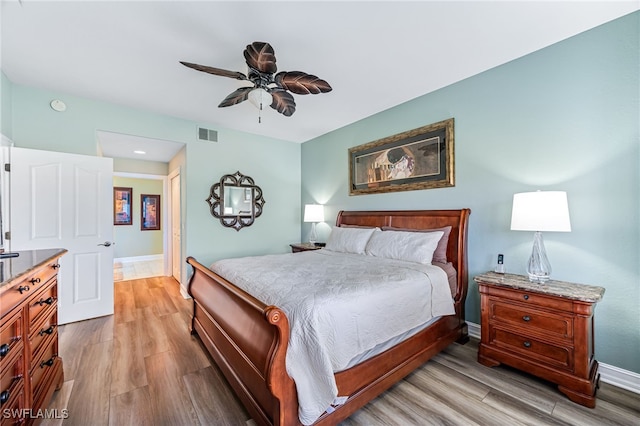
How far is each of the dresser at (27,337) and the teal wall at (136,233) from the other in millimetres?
5691

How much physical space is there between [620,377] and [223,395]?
2966mm

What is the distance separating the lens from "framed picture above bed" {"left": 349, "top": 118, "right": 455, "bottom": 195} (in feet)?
10.1

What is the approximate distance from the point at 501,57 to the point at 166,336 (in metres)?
4.40

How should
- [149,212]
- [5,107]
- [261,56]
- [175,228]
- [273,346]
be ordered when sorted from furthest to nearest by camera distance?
[149,212] → [175,228] → [5,107] → [261,56] → [273,346]

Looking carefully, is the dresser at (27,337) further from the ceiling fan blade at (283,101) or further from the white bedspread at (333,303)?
the ceiling fan blade at (283,101)

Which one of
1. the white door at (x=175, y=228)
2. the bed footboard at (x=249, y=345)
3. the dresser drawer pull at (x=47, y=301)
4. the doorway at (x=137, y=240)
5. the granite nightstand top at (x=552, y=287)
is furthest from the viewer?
the doorway at (x=137, y=240)

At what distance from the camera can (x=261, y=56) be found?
189 cm

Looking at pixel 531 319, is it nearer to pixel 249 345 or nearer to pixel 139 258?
Result: pixel 249 345

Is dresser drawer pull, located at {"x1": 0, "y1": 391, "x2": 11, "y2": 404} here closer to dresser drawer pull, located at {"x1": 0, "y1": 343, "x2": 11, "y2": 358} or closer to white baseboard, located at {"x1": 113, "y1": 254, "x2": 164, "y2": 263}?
dresser drawer pull, located at {"x1": 0, "y1": 343, "x2": 11, "y2": 358}

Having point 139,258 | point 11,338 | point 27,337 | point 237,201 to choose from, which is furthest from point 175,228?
point 11,338

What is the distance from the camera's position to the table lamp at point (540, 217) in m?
1.93

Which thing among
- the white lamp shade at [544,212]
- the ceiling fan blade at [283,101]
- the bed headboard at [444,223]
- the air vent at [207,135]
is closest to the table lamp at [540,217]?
the white lamp shade at [544,212]

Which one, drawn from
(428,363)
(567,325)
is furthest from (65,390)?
(567,325)

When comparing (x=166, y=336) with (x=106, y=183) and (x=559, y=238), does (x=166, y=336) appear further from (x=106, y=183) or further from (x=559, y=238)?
(x=559, y=238)
